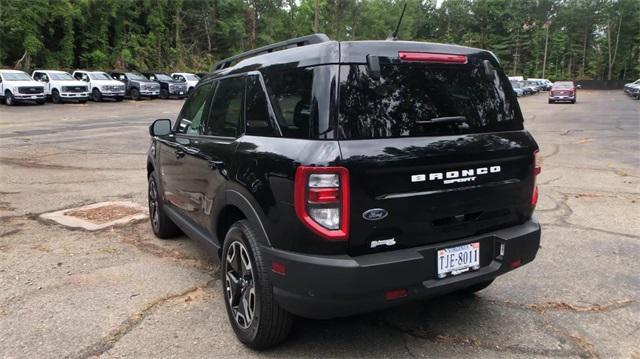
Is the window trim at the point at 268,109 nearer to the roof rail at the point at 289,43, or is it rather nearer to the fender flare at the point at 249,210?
the roof rail at the point at 289,43

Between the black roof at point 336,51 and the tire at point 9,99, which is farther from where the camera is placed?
the tire at point 9,99

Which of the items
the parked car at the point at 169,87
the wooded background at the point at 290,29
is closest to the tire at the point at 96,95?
the parked car at the point at 169,87

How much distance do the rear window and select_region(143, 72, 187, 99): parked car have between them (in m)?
34.5

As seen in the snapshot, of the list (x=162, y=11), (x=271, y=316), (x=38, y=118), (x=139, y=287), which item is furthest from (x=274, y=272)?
(x=162, y=11)

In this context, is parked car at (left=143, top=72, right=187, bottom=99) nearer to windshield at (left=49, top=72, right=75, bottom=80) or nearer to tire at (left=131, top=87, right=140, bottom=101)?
tire at (left=131, top=87, right=140, bottom=101)

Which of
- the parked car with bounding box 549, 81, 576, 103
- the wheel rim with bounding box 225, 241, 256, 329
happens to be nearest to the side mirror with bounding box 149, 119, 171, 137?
the wheel rim with bounding box 225, 241, 256, 329

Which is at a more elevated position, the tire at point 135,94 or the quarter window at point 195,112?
the quarter window at point 195,112

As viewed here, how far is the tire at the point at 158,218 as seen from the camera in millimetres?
5396

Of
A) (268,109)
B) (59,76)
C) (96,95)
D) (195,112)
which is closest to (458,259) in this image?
(268,109)

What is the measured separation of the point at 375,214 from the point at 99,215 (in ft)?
16.0

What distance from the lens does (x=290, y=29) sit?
222 ft

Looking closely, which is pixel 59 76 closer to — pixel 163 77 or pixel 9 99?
pixel 9 99

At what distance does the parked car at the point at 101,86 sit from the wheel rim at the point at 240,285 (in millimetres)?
30686

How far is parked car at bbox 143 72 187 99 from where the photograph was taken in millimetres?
35438
